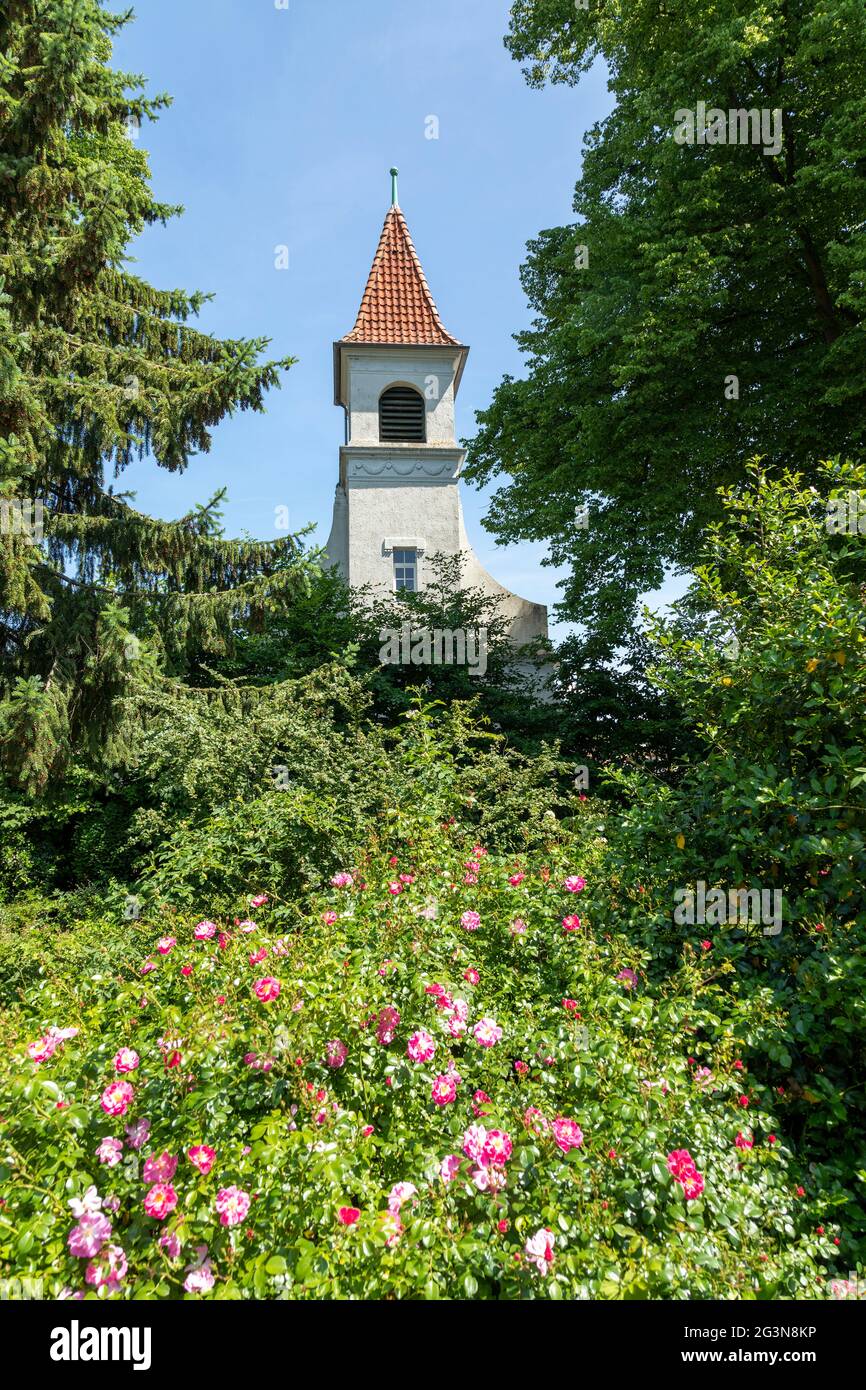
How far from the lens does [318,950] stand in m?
3.33

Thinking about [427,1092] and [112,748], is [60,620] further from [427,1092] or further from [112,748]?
[427,1092]

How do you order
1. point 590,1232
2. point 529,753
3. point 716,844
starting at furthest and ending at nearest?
point 529,753
point 716,844
point 590,1232

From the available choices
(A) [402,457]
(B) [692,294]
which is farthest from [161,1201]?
(A) [402,457]

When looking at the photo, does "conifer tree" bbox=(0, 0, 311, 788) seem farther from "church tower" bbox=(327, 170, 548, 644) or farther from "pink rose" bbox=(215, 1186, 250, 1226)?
"church tower" bbox=(327, 170, 548, 644)

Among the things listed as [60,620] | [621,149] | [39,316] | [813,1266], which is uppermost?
[621,149]

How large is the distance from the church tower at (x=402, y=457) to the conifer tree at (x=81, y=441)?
9.01 meters

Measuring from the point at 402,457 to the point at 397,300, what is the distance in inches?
181

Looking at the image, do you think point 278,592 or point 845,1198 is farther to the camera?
point 278,592

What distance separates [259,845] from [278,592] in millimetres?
3020

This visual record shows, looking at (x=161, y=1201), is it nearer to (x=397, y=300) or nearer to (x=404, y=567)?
(x=404, y=567)

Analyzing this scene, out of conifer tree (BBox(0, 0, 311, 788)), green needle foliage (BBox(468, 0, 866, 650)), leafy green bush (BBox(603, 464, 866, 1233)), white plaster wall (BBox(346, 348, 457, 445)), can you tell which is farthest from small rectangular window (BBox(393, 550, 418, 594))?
leafy green bush (BBox(603, 464, 866, 1233))
